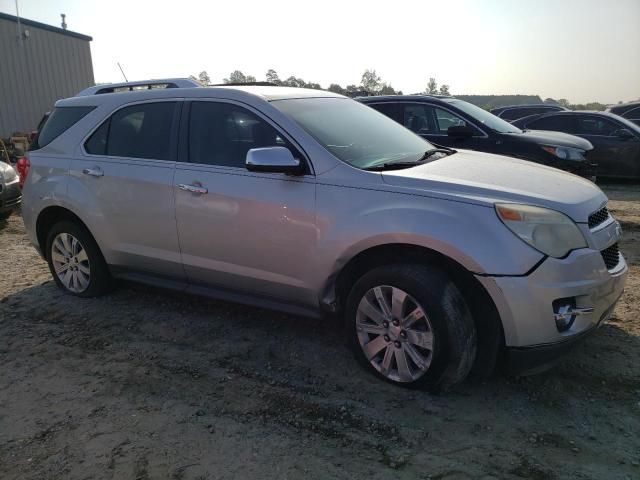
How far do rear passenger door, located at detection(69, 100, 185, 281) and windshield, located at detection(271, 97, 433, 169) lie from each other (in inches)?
41.9

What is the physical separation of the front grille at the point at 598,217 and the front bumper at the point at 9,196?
8.16 meters

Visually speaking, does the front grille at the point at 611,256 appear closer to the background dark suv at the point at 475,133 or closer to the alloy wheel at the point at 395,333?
the alloy wheel at the point at 395,333

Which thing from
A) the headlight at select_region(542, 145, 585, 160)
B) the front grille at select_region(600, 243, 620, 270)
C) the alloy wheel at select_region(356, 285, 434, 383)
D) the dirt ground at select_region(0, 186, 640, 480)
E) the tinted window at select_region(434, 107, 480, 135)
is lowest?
the dirt ground at select_region(0, 186, 640, 480)

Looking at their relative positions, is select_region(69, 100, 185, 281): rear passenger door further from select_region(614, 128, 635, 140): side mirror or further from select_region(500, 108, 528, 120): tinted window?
select_region(500, 108, 528, 120): tinted window

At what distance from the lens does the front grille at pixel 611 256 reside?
2.99 metres

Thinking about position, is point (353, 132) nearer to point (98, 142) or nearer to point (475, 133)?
point (98, 142)

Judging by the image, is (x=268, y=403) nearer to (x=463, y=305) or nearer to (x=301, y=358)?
(x=301, y=358)

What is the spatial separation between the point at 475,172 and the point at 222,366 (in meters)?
2.11

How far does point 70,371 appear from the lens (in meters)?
3.49

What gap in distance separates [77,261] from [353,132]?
2805 millimetres

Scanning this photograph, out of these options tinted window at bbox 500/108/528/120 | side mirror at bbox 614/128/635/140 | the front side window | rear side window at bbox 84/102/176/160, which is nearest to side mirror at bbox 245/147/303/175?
rear side window at bbox 84/102/176/160

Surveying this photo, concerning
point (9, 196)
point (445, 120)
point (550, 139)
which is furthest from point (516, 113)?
point (9, 196)

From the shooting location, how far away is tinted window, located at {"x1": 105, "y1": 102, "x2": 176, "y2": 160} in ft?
13.2

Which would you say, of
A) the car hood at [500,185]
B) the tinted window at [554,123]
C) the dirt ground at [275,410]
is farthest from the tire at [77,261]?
the tinted window at [554,123]
